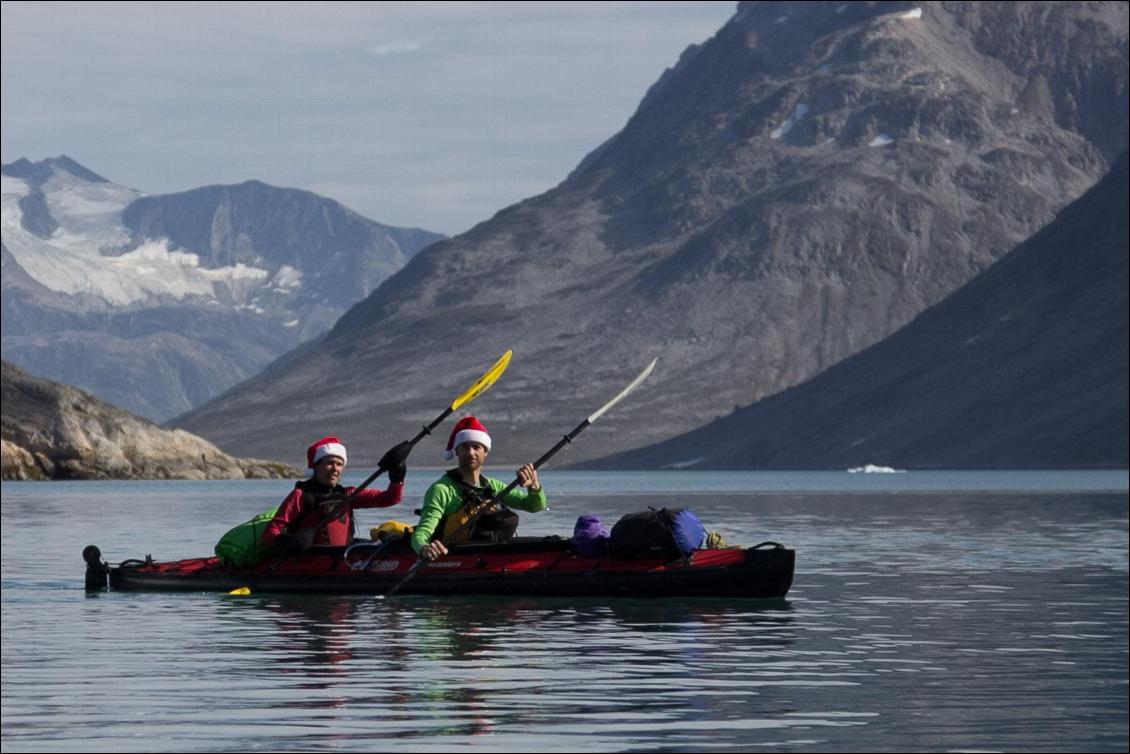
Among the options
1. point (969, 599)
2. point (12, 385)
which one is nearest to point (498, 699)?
point (969, 599)

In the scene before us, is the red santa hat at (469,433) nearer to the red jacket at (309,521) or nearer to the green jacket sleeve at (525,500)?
the green jacket sleeve at (525,500)

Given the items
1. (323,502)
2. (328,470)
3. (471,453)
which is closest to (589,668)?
Answer: (471,453)

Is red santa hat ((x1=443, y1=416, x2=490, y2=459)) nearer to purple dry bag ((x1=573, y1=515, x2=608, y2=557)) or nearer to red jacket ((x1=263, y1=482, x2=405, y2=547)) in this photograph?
purple dry bag ((x1=573, y1=515, x2=608, y2=557))

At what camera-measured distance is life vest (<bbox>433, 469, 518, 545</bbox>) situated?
35.0 m

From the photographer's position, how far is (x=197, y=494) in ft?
469

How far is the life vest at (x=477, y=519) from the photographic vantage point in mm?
34969

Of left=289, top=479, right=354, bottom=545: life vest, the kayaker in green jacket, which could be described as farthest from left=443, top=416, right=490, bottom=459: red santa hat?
left=289, top=479, right=354, bottom=545: life vest

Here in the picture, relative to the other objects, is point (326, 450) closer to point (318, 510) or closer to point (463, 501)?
point (318, 510)

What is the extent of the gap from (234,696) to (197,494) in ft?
401

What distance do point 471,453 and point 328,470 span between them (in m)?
4.10

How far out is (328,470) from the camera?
1426 inches

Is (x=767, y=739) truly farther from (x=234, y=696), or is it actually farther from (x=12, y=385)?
(x=12, y=385)

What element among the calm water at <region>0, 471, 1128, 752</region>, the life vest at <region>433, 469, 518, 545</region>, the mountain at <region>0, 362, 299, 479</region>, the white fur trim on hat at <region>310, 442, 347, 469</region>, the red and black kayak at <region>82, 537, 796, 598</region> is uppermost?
the mountain at <region>0, 362, 299, 479</region>

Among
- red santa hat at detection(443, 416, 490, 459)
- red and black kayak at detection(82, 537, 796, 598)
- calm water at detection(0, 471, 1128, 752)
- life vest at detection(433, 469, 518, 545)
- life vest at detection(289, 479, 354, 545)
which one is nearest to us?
calm water at detection(0, 471, 1128, 752)
